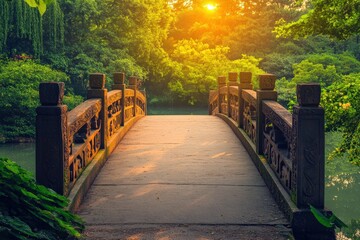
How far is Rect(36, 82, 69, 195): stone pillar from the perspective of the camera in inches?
166

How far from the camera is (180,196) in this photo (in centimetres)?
525

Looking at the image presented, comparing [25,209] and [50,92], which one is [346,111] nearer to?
[50,92]

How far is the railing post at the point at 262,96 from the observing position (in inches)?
249

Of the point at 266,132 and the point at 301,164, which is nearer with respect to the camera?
the point at 301,164

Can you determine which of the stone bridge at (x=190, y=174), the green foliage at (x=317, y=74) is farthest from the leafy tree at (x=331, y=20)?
the green foliage at (x=317, y=74)

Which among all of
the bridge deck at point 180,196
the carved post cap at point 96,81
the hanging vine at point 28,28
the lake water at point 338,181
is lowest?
the lake water at point 338,181

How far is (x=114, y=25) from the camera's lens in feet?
95.1

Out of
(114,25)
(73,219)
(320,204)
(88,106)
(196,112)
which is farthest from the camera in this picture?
(196,112)

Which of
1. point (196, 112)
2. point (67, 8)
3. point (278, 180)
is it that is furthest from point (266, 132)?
point (196, 112)

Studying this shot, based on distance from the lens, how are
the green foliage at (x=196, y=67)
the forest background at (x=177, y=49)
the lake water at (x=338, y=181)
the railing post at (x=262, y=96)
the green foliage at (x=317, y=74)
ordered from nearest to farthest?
the railing post at (x=262, y=96) → the forest background at (x=177, y=49) → the lake water at (x=338, y=181) → the green foliage at (x=317, y=74) → the green foliage at (x=196, y=67)

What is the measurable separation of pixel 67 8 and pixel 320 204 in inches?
933

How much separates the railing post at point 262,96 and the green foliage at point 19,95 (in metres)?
16.4

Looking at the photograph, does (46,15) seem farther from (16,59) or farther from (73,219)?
(73,219)

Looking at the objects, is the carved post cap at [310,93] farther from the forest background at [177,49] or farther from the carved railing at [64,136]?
the forest background at [177,49]
